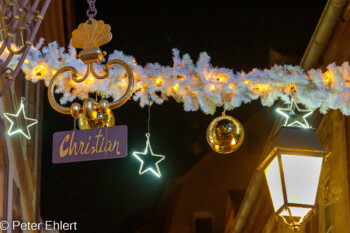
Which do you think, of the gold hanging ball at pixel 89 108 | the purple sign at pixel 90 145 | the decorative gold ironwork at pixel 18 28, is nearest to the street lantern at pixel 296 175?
the purple sign at pixel 90 145

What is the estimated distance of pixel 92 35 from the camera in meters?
5.85

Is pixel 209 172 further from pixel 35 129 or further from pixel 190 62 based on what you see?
pixel 190 62

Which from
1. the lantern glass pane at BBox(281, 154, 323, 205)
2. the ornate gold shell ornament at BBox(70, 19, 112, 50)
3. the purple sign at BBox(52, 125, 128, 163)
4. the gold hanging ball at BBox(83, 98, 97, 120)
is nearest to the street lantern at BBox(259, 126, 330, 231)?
the lantern glass pane at BBox(281, 154, 323, 205)

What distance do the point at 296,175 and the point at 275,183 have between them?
0.23 metres

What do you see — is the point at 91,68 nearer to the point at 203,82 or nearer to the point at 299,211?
the point at 203,82

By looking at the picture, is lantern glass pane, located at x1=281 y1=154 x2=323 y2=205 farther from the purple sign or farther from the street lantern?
the purple sign

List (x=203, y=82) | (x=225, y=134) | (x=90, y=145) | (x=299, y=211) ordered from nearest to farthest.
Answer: (x=90, y=145), (x=299, y=211), (x=225, y=134), (x=203, y=82)

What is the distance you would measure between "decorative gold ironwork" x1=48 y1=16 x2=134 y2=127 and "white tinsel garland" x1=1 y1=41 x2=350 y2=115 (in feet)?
3.48

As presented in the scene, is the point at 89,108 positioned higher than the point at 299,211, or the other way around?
the point at 89,108

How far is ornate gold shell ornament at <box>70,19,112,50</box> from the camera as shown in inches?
229

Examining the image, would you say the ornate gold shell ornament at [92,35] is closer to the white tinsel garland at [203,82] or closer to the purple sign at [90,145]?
the purple sign at [90,145]

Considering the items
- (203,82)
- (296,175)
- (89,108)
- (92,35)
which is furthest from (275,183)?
(92,35)

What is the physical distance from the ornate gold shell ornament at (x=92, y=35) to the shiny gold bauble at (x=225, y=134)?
160cm

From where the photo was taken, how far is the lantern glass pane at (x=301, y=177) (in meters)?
5.70
